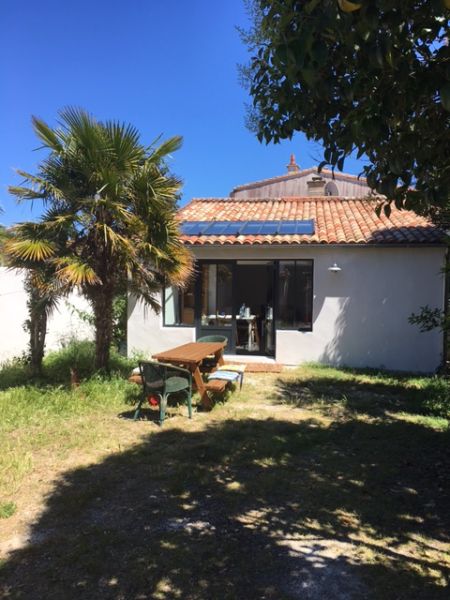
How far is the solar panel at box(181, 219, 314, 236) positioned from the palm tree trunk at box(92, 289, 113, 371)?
3993 millimetres

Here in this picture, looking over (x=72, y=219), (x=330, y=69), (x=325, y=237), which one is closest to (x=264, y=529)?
(x=330, y=69)

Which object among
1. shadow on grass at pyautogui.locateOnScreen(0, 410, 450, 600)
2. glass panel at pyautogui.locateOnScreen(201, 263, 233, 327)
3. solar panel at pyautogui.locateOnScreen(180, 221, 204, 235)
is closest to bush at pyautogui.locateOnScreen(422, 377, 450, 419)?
shadow on grass at pyautogui.locateOnScreen(0, 410, 450, 600)

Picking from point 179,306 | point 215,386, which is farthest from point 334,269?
point 215,386

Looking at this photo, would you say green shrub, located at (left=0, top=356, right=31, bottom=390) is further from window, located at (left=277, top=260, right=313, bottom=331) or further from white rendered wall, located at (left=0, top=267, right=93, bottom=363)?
window, located at (left=277, top=260, right=313, bottom=331)

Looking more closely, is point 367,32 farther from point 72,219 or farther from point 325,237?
point 325,237

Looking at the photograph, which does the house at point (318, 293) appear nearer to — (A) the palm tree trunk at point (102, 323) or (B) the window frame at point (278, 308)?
(B) the window frame at point (278, 308)

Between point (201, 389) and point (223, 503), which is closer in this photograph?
point (223, 503)

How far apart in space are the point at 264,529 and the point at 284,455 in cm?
164

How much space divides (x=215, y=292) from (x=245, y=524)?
330 inches

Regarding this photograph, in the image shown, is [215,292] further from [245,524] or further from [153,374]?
[245,524]

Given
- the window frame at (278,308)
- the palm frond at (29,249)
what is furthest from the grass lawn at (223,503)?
the window frame at (278,308)

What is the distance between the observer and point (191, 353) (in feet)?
24.9

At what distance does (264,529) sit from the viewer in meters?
3.58

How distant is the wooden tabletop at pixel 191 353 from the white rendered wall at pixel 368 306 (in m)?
2.87
